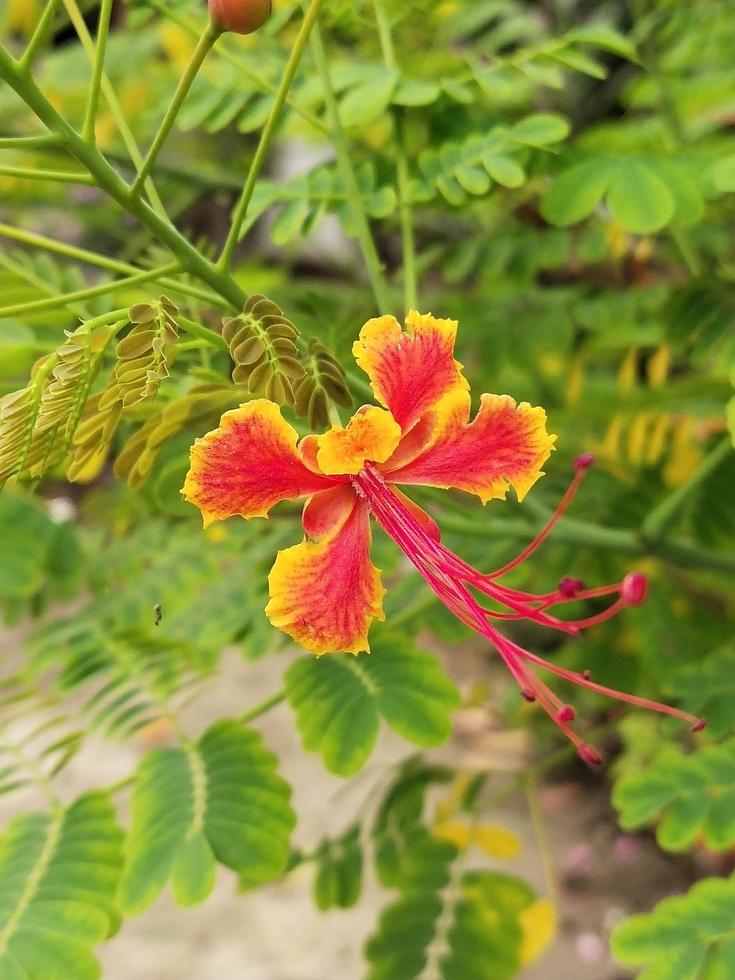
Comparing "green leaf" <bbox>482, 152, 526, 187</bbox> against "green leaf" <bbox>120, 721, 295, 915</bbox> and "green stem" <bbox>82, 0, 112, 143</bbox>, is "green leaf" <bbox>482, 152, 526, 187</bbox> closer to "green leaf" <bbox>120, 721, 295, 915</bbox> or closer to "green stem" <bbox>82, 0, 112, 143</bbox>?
"green stem" <bbox>82, 0, 112, 143</bbox>

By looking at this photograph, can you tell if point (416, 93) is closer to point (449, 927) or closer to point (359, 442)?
point (359, 442)

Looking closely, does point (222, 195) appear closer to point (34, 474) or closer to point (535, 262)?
point (535, 262)

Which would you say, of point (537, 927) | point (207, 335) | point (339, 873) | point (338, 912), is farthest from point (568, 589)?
point (338, 912)

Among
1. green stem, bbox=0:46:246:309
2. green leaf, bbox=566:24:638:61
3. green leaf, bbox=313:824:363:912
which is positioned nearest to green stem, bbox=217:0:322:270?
green stem, bbox=0:46:246:309

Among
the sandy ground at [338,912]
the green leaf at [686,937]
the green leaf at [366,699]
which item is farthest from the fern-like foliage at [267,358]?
the sandy ground at [338,912]

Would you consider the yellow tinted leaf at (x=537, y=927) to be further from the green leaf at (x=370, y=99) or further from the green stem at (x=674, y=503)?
the green leaf at (x=370, y=99)

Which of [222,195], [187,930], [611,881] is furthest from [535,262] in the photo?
[187,930]
